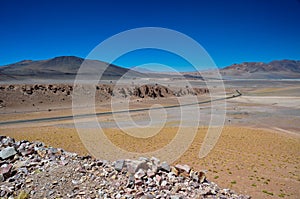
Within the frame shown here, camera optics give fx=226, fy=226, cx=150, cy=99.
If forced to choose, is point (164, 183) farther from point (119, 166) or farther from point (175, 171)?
point (119, 166)

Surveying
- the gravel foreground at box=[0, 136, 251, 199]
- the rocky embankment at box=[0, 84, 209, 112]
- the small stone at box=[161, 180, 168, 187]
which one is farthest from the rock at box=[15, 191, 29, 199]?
the rocky embankment at box=[0, 84, 209, 112]

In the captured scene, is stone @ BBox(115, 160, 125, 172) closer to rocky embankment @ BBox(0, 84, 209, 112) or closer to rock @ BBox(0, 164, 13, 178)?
rock @ BBox(0, 164, 13, 178)

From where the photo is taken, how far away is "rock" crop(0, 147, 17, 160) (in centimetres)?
848

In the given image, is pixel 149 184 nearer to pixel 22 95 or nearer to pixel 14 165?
pixel 14 165

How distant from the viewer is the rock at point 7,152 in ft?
27.8

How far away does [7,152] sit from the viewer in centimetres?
859

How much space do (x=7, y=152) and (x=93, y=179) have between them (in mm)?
3867

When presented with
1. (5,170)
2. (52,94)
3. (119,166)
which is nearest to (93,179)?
(119,166)

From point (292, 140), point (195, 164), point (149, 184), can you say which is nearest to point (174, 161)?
point (195, 164)

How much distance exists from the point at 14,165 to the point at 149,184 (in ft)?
16.3

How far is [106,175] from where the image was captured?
7.45m

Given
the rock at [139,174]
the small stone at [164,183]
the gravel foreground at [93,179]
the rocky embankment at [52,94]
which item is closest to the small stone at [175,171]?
the gravel foreground at [93,179]

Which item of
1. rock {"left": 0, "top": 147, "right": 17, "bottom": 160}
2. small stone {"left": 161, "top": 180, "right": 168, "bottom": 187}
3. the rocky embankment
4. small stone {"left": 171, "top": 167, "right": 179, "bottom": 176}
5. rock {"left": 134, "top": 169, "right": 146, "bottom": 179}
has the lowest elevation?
small stone {"left": 161, "top": 180, "right": 168, "bottom": 187}

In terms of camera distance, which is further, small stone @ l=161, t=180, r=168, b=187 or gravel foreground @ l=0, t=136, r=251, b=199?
small stone @ l=161, t=180, r=168, b=187
